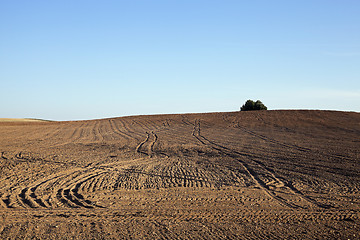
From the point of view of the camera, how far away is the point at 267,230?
7.88 metres

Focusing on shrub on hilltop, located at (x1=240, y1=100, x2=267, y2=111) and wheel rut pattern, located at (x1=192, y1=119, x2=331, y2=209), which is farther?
shrub on hilltop, located at (x1=240, y1=100, x2=267, y2=111)

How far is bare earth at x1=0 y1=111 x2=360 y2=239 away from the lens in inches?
313

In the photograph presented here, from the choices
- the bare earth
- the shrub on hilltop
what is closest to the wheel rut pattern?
the bare earth

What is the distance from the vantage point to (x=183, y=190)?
452 inches

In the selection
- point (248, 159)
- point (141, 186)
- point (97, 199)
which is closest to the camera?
point (97, 199)

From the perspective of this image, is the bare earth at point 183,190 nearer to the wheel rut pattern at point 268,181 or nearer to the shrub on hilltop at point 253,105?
the wheel rut pattern at point 268,181

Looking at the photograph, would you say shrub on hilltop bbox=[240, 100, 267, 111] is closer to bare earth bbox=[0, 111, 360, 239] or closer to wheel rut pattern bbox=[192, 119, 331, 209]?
bare earth bbox=[0, 111, 360, 239]

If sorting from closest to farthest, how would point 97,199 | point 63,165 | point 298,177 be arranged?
point 97,199
point 298,177
point 63,165

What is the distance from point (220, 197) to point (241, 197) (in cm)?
64

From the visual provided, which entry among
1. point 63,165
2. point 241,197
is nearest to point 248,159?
point 241,197

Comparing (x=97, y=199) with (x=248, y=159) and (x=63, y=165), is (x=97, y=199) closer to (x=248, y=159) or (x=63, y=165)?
(x=63, y=165)

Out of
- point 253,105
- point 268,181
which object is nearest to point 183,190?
point 268,181

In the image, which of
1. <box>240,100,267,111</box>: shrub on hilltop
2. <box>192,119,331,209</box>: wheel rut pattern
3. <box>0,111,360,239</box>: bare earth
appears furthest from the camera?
<box>240,100,267,111</box>: shrub on hilltop

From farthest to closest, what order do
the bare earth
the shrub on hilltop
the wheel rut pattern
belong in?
the shrub on hilltop → the wheel rut pattern → the bare earth
